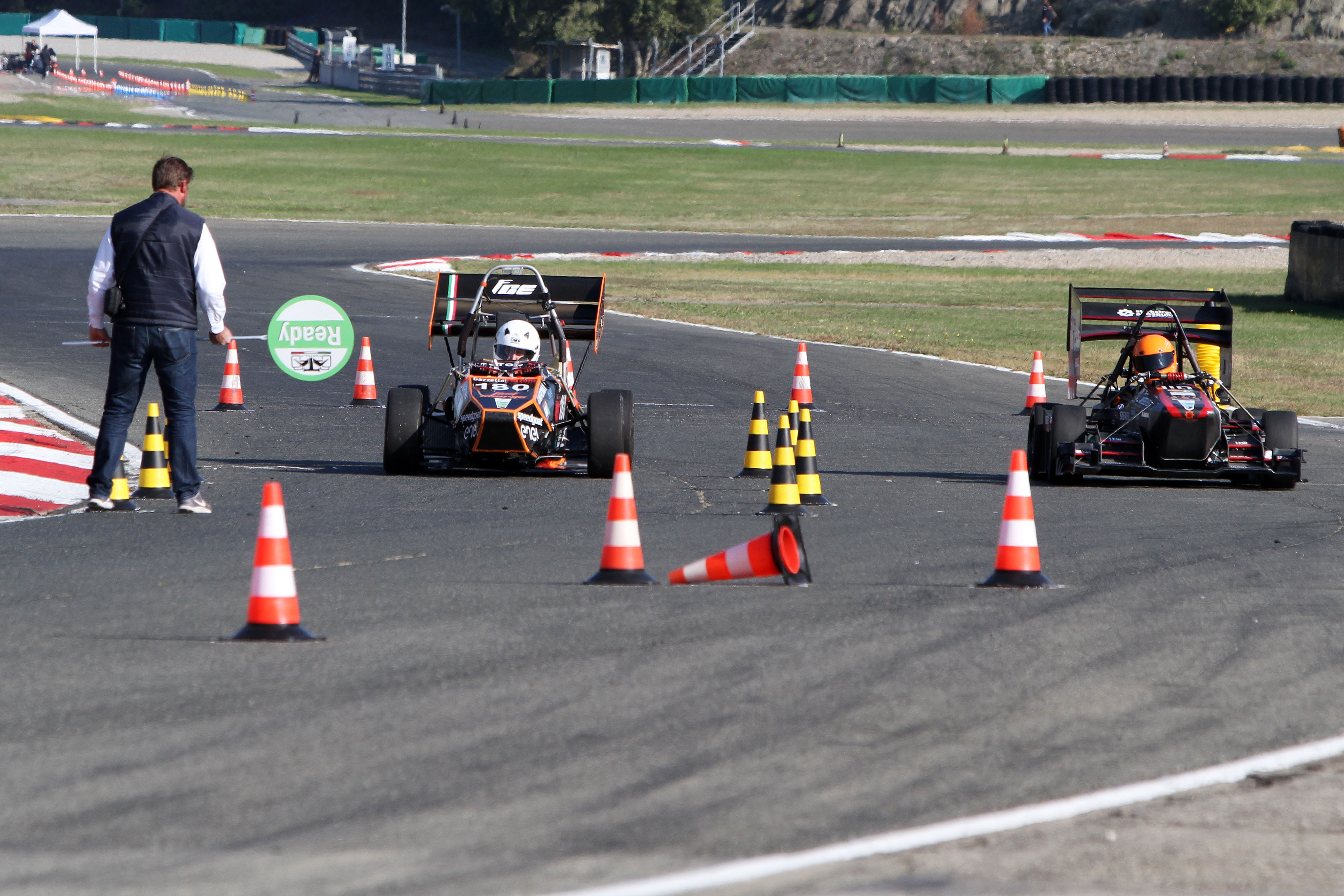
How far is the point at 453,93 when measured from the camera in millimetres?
A: 87000

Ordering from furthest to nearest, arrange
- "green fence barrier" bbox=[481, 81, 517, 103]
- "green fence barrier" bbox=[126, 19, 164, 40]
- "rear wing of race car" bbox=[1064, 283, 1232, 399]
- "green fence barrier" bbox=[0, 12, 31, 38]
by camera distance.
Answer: "green fence barrier" bbox=[126, 19, 164, 40] < "green fence barrier" bbox=[0, 12, 31, 38] < "green fence barrier" bbox=[481, 81, 517, 103] < "rear wing of race car" bbox=[1064, 283, 1232, 399]

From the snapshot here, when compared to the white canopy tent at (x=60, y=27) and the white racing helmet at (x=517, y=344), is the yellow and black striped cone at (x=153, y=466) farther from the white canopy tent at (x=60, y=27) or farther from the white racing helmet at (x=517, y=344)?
the white canopy tent at (x=60, y=27)

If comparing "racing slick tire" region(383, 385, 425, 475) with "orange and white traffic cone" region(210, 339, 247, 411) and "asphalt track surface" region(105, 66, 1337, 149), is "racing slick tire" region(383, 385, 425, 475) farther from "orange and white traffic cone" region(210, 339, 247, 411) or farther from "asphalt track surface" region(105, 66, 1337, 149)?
"asphalt track surface" region(105, 66, 1337, 149)

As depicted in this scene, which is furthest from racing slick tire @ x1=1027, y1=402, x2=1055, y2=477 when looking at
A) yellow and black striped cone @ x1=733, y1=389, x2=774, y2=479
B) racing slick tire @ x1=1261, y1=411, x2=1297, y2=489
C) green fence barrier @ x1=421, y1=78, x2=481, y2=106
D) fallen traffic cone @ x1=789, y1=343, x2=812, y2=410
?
green fence barrier @ x1=421, y1=78, x2=481, y2=106

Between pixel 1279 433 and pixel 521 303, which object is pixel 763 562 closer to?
pixel 521 303

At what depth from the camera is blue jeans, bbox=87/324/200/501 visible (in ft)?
31.4

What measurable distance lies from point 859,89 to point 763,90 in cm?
450

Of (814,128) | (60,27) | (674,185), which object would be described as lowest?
(674,185)

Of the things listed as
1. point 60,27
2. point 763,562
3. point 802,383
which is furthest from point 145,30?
point 763,562

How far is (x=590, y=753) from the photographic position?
5188 mm

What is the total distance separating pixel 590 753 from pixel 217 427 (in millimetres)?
9310

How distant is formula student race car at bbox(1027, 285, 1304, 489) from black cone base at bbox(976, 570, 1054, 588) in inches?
163

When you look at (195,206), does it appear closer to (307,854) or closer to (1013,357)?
(1013,357)

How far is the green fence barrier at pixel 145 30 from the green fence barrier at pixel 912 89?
2699 inches
